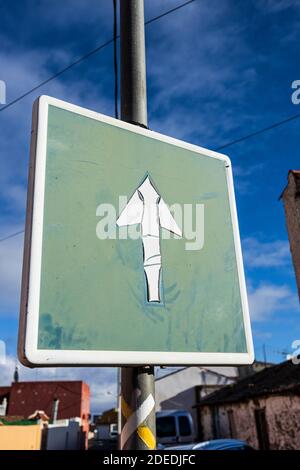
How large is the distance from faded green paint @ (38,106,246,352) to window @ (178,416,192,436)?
2086cm

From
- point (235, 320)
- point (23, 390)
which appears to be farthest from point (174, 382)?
point (235, 320)

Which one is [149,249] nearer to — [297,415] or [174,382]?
[297,415]

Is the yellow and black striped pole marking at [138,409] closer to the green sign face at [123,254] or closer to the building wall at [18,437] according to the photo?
the green sign face at [123,254]

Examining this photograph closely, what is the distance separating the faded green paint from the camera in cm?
160

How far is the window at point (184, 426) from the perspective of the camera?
68.2 feet

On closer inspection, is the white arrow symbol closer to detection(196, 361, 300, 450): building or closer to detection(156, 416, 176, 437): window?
detection(196, 361, 300, 450): building

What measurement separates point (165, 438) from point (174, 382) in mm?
15305

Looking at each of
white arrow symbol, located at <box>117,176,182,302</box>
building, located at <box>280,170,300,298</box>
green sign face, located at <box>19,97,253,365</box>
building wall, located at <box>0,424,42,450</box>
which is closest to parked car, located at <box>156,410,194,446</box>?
building wall, located at <box>0,424,42,450</box>

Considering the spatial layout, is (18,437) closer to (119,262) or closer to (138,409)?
(138,409)

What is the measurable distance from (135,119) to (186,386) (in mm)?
35849

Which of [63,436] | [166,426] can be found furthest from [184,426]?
[63,436]

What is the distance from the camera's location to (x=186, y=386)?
1401 inches

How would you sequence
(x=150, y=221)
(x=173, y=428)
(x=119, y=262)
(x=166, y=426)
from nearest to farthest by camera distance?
(x=119, y=262), (x=150, y=221), (x=173, y=428), (x=166, y=426)

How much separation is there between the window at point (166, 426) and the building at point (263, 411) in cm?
336
